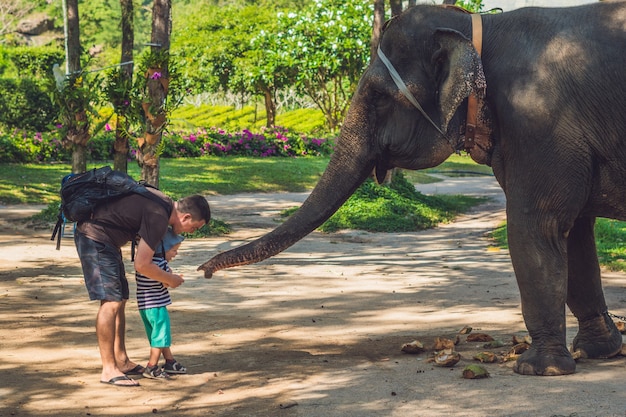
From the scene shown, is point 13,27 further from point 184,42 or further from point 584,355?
point 584,355

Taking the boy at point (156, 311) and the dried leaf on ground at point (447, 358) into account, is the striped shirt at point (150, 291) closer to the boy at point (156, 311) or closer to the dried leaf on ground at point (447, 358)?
the boy at point (156, 311)

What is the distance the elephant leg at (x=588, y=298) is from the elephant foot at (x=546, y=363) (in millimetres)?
679

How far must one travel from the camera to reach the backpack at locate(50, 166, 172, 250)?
6.48m

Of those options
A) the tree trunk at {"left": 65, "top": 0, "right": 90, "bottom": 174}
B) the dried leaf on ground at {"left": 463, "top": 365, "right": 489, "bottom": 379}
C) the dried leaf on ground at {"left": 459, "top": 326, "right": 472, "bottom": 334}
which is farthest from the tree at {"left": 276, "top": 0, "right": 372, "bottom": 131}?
the dried leaf on ground at {"left": 463, "top": 365, "right": 489, "bottom": 379}

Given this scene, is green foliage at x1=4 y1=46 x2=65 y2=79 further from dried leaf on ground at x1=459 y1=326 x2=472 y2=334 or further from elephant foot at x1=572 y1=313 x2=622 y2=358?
elephant foot at x1=572 y1=313 x2=622 y2=358

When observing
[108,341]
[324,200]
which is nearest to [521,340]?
[324,200]

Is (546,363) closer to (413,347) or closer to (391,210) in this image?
(413,347)

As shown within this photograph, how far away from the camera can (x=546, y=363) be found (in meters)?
6.47

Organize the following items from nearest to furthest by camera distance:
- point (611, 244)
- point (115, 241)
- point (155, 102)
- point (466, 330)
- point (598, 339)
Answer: point (115, 241), point (598, 339), point (466, 330), point (611, 244), point (155, 102)

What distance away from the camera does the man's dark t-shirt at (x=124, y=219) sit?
6395 millimetres

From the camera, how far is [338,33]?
32.0m

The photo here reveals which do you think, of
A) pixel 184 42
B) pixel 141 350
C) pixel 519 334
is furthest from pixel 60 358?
pixel 184 42

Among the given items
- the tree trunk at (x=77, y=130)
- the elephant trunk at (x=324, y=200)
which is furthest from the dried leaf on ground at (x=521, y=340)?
the tree trunk at (x=77, y=130)

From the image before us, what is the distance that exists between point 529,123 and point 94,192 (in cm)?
290
